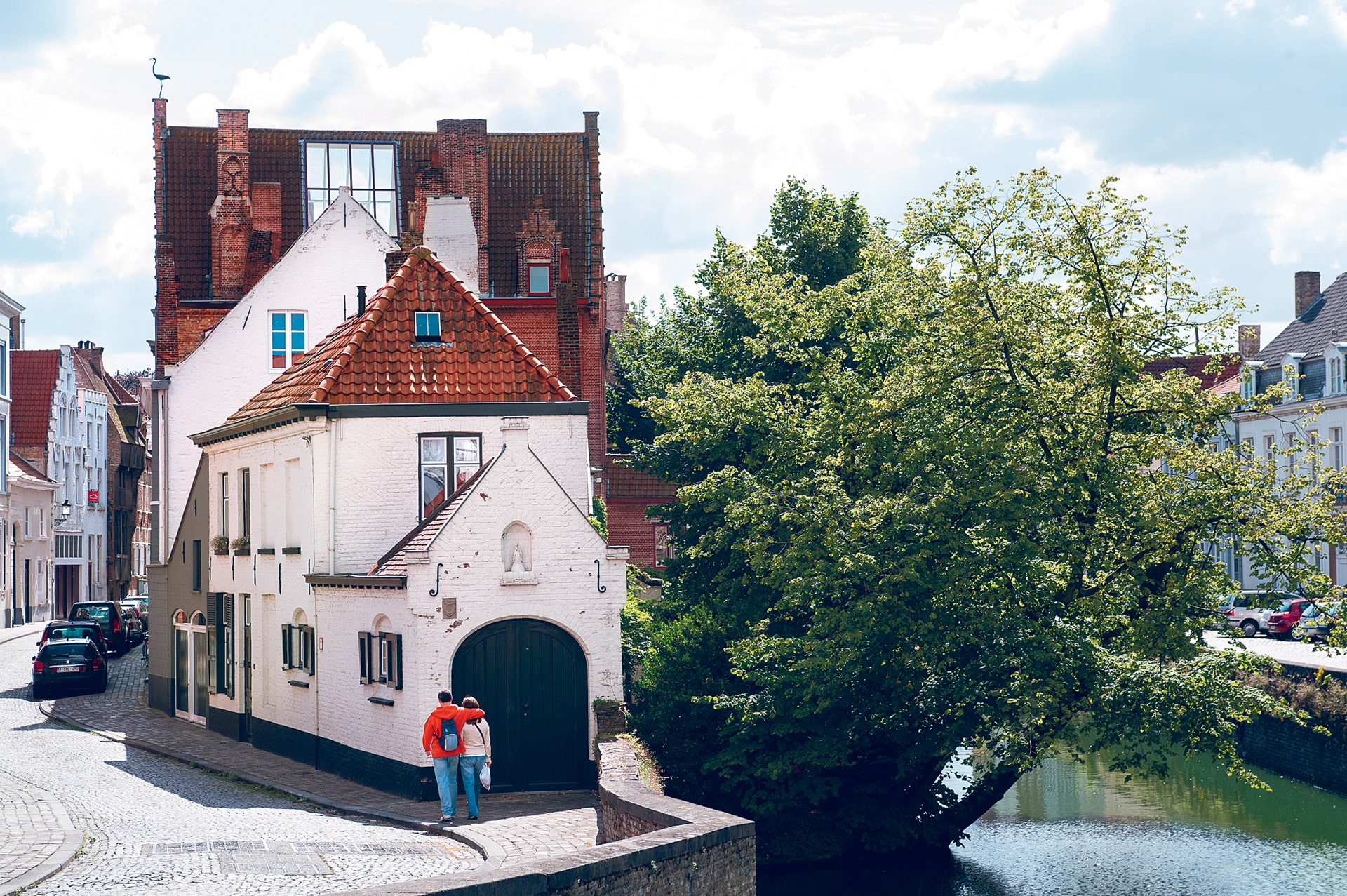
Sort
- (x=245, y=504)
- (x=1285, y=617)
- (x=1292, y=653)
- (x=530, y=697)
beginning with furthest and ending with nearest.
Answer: (x=1285, y=617) < (x=1292, y=653) < (x=245, y=504) < (x=530, y=697)

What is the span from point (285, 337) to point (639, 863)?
76.0ft

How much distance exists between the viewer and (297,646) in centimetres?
2523

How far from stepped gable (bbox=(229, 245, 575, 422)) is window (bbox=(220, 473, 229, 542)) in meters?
4.80

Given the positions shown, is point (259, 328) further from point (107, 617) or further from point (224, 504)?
point (107, 617)

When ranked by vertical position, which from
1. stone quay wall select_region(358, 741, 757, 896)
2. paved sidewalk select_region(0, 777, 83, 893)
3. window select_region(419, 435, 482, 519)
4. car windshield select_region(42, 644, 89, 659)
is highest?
window select_region(419, 435, 482, 519)

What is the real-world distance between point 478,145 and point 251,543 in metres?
17.0

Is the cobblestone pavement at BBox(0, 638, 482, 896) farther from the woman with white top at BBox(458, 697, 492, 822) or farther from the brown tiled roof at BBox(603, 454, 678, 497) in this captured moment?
the brown tiled roof at BBox(603, 454, 678, 497)

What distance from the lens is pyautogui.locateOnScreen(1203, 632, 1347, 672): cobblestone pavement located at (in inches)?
1352

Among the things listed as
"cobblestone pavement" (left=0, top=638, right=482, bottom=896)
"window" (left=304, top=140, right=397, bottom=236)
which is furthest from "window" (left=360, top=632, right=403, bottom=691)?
→ "window" (left=304, top=140, right=397, bottom=236)

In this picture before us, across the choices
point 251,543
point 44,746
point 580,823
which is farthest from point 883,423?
point 44,746

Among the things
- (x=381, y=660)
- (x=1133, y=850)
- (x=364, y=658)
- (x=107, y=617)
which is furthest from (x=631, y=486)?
(x=381, y=660)

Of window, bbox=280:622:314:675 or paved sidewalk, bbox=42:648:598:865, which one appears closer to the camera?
paved sidewalk, bbox=42:648:598:865

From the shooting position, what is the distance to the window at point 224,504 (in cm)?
2948

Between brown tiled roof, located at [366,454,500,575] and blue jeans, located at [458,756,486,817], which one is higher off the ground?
brown tiled roof, located at [366,454,500,575]
